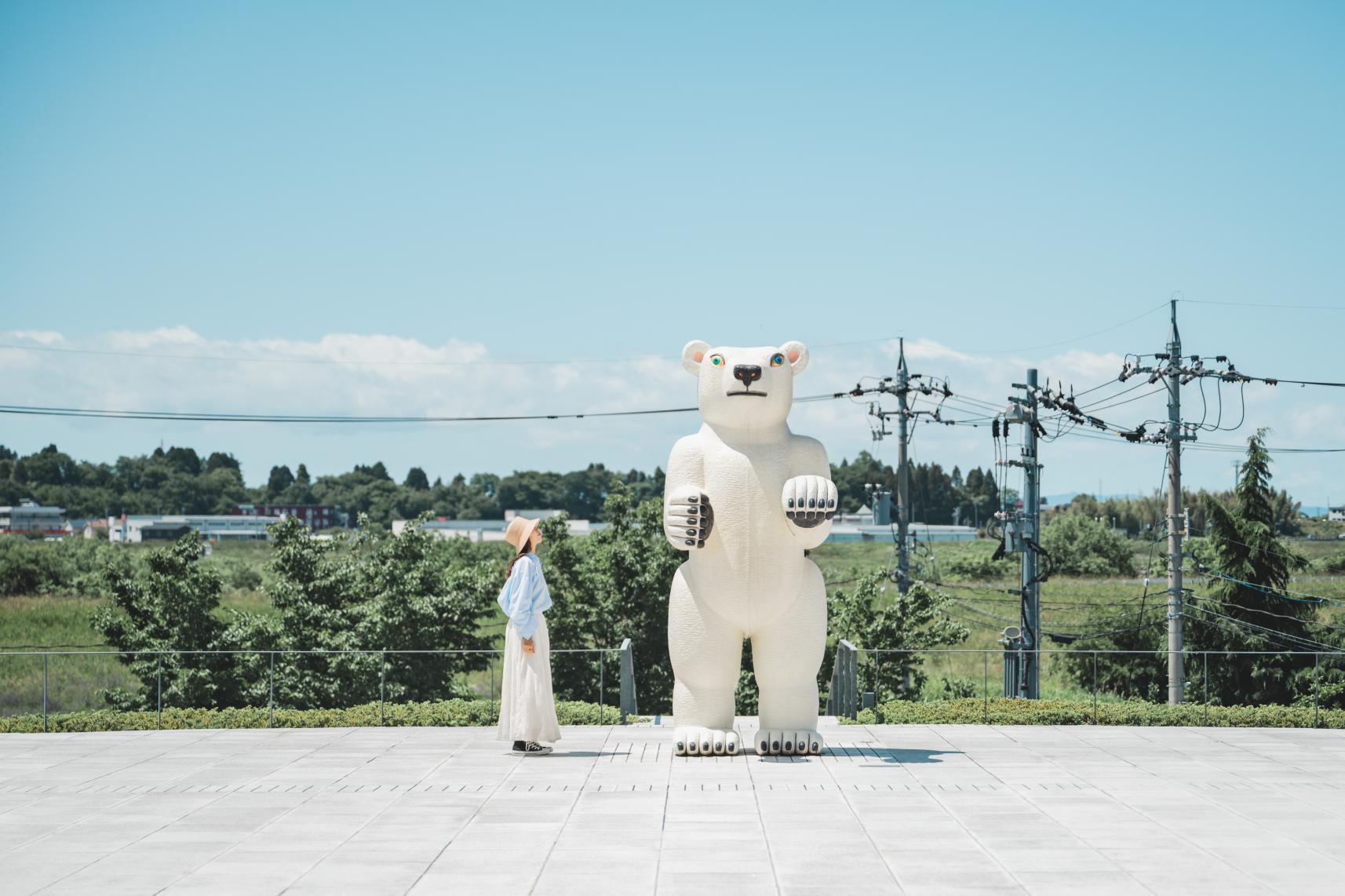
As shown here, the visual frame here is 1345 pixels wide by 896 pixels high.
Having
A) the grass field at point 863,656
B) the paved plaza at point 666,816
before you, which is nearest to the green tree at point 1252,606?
the grass field at point 863,656

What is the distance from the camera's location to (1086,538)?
5612cm

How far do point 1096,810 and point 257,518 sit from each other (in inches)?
3620

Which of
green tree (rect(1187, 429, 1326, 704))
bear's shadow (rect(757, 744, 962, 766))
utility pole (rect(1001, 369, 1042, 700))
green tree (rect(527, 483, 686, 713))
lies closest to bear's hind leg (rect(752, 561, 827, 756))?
bear's shadow (rect(757, 744, 962, 766))

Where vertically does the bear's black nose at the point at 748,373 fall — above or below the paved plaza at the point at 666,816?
above

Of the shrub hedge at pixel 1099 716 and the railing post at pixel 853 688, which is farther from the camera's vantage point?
the railing post at pixel 853 688

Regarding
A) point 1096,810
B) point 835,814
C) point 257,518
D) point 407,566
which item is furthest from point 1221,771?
point 257,518

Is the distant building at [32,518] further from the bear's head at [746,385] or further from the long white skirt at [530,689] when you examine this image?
the bear's head at [746,385]

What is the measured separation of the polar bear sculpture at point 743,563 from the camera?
10648 millimetres

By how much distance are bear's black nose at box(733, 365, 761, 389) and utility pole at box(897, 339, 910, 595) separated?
15.1 meters

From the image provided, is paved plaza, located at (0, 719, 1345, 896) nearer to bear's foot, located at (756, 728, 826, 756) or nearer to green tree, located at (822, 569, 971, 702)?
bear's foot, located at (756, 728, 826, 756)

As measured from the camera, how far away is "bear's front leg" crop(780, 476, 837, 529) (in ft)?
33.8

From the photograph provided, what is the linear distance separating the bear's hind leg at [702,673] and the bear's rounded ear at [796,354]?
6.37 ft

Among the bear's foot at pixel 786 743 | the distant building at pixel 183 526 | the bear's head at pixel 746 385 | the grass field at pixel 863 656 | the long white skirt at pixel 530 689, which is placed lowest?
the grass field at pixel 863 656

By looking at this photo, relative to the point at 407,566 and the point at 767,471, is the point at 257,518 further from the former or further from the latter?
the point at 767,471
